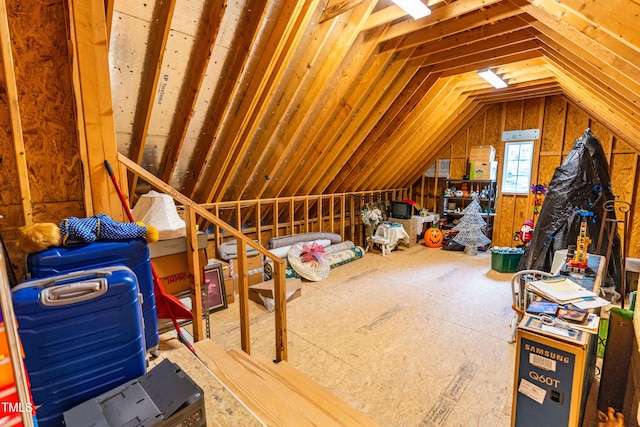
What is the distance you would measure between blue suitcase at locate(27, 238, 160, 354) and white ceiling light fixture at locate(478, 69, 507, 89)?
4702 mm

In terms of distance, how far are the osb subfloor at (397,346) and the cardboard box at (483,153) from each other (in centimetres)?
261

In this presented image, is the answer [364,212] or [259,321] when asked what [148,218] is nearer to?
[259,321]

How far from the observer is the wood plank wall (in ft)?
17.4

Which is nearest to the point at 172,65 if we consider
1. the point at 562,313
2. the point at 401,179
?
the point at 562,313

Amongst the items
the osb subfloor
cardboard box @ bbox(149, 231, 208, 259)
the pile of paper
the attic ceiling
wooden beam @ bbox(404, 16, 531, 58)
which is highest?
wooden beam @ bbox(404, 16, 531, 58)

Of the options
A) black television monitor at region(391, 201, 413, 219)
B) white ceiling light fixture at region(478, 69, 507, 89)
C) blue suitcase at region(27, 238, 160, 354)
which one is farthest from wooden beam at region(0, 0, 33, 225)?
black television monitor at region(391, 201, 413, 219)

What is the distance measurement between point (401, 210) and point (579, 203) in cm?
337

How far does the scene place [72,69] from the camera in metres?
1.52

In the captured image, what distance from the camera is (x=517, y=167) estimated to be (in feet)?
21.2

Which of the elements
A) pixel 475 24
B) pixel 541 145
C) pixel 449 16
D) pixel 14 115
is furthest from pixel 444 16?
pixel 541 145

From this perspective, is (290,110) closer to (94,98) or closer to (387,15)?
(387,15)

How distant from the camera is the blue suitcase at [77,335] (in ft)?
3.64

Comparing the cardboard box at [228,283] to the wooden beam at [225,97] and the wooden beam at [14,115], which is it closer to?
the wooden beam at [225,97]

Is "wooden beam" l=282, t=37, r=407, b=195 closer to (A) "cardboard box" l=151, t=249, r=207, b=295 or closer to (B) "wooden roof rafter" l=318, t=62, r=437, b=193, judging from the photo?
(B) "wooden roof rafter" l=318, t=62, r=437, b=193
